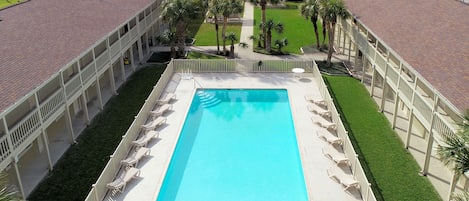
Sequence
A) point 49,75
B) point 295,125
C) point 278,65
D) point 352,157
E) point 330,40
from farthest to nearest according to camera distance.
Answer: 1. point 330,40
2. point 278,65
3. point 295,125
4. point 49,75
5. point 352,157

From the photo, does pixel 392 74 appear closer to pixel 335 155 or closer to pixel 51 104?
pixel 335 155

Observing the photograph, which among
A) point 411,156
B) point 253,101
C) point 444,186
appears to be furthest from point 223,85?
point 444,186

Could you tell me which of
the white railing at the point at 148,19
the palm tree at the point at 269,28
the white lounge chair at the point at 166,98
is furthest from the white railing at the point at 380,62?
the white railing at the point at 148,19

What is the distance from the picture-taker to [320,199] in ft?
59.4

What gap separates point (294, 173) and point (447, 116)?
312 inches

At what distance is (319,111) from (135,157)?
11492mm

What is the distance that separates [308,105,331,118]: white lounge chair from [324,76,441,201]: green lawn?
1199 millimetres

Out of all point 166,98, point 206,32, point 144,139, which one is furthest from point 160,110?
point 206,32

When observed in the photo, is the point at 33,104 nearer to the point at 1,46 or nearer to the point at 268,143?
the point at 1,46

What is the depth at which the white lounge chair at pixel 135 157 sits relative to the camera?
20.2 metres

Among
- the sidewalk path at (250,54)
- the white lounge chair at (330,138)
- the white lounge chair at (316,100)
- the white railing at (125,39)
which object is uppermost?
the white railing at (125,39)

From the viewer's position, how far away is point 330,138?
74.0 ft

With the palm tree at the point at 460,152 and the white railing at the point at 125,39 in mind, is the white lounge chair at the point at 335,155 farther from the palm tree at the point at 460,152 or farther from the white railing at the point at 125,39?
the white railing at the point at 125,39

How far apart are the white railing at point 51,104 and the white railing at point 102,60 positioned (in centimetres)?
525
